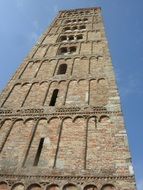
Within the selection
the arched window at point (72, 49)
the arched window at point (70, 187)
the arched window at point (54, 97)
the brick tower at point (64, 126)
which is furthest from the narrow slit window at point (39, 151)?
the arched window at point (72, 49)

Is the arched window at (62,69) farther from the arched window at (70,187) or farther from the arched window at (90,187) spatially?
the arched window at (90,187)

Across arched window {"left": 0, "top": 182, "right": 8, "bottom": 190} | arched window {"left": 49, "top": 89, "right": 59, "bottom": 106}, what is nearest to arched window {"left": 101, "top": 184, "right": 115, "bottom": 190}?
arched window {"left": 0, "top": 182, "right": 8, "bottom": 190}

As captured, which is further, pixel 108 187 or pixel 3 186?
pixel 3 186

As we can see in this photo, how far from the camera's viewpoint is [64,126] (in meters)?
10.6

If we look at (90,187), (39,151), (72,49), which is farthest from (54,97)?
(72,49)

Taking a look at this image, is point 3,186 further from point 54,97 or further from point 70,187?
point 54,97

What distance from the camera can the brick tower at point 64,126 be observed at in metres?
8.55

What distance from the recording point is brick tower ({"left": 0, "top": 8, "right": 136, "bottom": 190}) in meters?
8.55

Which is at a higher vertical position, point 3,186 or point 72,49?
point 72,49

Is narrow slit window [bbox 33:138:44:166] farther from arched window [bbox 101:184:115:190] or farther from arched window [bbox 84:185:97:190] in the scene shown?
arched window [bbox 101:184:115:190]

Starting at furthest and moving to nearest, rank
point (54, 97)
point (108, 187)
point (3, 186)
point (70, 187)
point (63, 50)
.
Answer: point (63, 50) < point (54, 97) < point (3, 186) < point (70, 187) < point (108, 187)

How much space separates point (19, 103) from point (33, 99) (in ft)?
1.90

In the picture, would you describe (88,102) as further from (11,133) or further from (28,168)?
(28,168)

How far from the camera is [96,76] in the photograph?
44.5 feet
